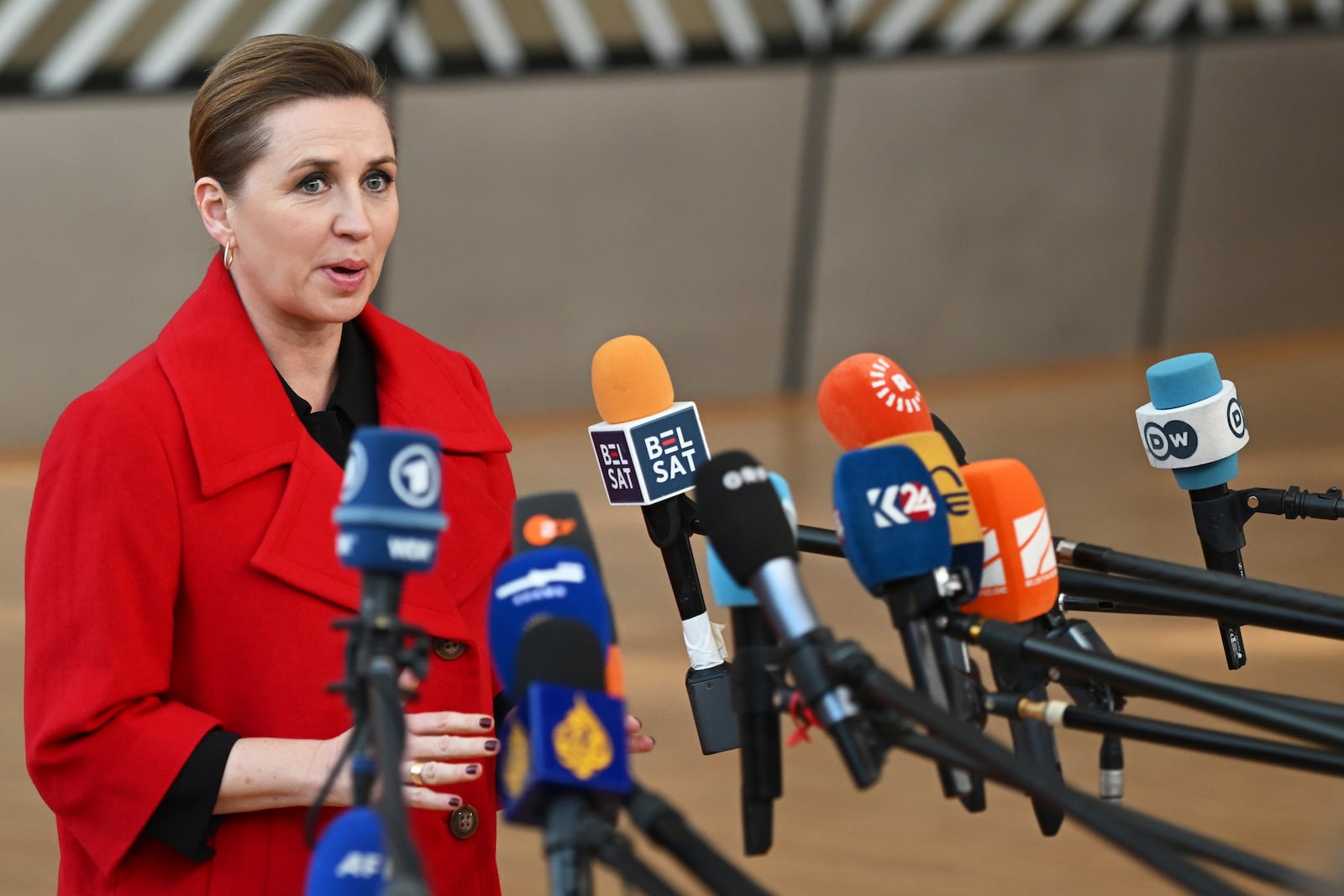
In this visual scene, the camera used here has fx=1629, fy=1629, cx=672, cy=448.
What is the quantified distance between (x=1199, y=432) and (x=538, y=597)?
87 cm

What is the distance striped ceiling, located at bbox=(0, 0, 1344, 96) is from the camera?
23.0 feet

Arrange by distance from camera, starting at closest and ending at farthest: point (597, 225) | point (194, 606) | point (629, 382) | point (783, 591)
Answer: point (783, 591)
point (194, 606)
point (629, 382)
point (597, 225)

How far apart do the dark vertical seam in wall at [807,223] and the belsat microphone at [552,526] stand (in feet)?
25.0

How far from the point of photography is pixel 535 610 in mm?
978

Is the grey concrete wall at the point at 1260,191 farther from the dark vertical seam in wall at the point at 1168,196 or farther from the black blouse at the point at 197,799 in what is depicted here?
the black blouse at the point at 197,799

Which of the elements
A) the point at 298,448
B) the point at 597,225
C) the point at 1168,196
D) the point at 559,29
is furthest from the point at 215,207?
the point at 1168,196

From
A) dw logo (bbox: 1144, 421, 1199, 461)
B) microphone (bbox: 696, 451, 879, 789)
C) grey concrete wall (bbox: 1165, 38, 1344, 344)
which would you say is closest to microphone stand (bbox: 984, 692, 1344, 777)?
microphone (bbox: 696, 451, 879, 789)

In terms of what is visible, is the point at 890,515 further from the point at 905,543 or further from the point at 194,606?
the point at 194,606

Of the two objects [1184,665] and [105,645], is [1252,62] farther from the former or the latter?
[105,645]

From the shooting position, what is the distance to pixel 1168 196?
9594mm

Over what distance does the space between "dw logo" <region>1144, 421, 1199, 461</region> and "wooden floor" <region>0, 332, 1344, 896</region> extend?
1.17 feet

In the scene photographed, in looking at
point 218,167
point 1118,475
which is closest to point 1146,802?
point 218,167

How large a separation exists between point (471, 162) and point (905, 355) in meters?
2.72

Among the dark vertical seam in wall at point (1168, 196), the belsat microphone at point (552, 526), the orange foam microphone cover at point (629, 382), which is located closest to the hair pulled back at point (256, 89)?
the orange foam microphone cover at point (629, 382)
